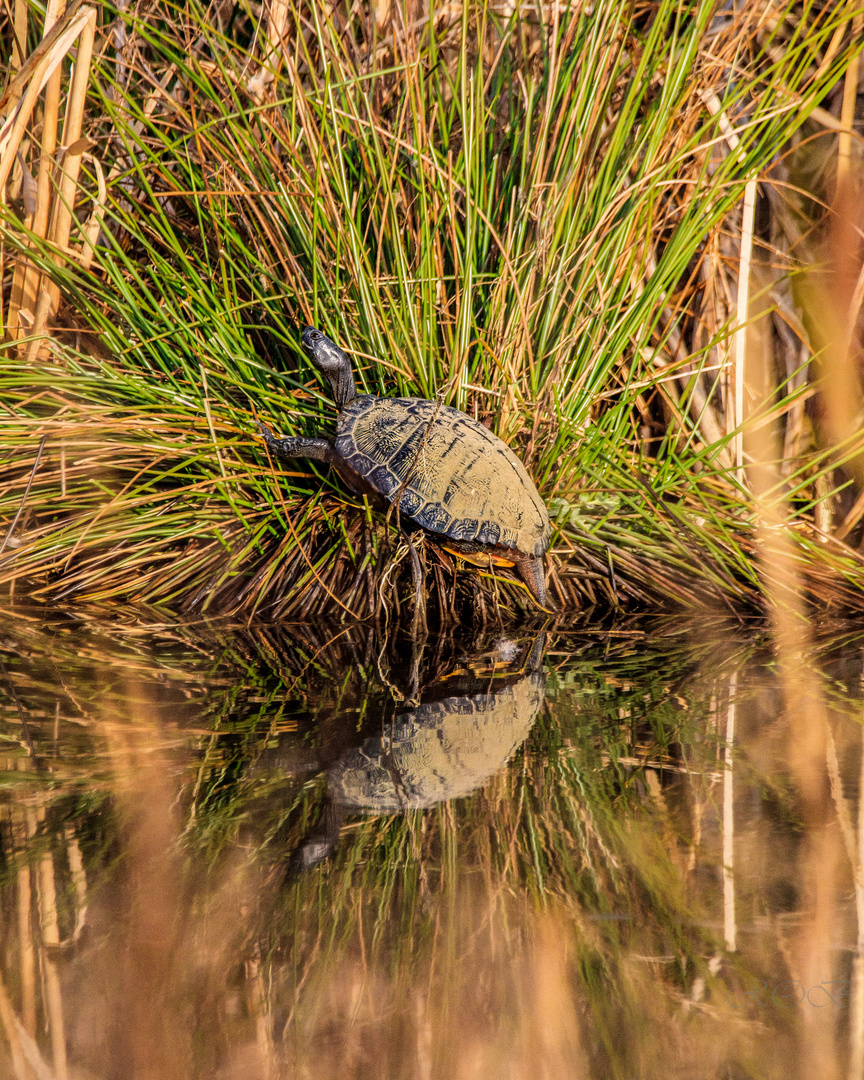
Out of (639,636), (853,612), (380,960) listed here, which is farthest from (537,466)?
(380,960)

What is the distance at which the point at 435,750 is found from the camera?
980 millimetres

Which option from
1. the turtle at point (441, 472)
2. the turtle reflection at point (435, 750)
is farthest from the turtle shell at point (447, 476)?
the turtle reflection at point (435, 750)

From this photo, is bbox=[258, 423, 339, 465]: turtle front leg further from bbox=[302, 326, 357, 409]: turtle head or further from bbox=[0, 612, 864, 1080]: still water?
bbox=[0, 612, 864, 1080]: still water

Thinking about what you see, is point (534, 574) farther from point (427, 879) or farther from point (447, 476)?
point (427, 879)

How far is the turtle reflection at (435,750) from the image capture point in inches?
32.7

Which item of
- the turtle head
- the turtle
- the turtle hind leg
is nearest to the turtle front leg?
the turtle

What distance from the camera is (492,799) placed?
33.4 inches

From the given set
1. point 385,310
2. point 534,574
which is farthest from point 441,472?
point 385,310

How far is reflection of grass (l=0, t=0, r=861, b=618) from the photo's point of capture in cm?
164

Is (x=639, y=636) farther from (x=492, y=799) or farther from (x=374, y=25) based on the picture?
(x=374, y=25)

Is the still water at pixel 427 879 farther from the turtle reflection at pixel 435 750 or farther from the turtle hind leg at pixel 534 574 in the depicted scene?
the turtle hind leg at pixel 534 574

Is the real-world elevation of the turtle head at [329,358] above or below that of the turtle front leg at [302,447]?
above

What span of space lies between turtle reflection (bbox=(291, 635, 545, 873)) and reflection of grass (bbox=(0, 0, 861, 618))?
1.49 feet

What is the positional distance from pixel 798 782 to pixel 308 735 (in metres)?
0.61
